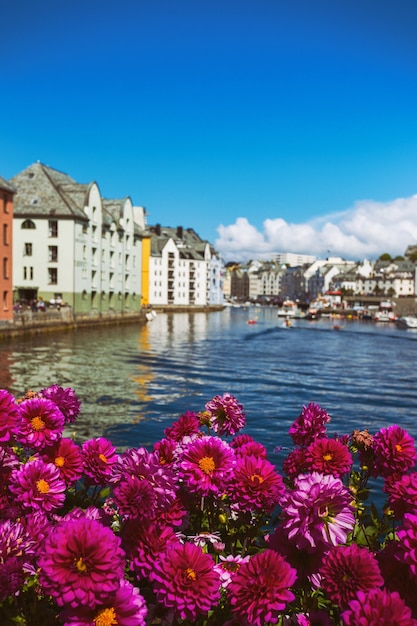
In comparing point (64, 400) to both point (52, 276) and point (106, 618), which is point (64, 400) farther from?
point (52, 276)

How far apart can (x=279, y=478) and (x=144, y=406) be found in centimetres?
2236

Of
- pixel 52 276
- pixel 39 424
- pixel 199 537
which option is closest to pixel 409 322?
pixel 52 276

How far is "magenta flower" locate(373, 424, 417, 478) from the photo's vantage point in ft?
14.7

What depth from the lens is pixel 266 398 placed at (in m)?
29.1

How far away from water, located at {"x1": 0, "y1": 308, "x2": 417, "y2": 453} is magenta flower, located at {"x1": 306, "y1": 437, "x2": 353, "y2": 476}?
1318 centimetres

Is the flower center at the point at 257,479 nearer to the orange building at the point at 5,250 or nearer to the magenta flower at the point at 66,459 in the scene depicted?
the magenta flower at the point at 66,459

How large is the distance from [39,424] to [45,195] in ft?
265

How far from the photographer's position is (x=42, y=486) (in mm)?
4023

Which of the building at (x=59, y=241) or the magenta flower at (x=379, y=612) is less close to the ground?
the building at (x=59, y=241)

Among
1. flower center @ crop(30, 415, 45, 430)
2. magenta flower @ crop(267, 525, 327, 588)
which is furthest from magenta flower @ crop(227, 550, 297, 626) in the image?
flower center @ crop(30, 415, 45, 430)

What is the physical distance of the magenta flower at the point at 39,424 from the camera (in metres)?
4.61

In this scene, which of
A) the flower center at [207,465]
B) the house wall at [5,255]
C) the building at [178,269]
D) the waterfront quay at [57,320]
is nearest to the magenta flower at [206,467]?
the flower center at [207,465]

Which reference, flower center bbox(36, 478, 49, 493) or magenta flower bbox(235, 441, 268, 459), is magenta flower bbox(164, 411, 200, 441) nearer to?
magenta flower bbox(235, 441, 268, 459)

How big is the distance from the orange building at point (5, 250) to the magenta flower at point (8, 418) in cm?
5543
